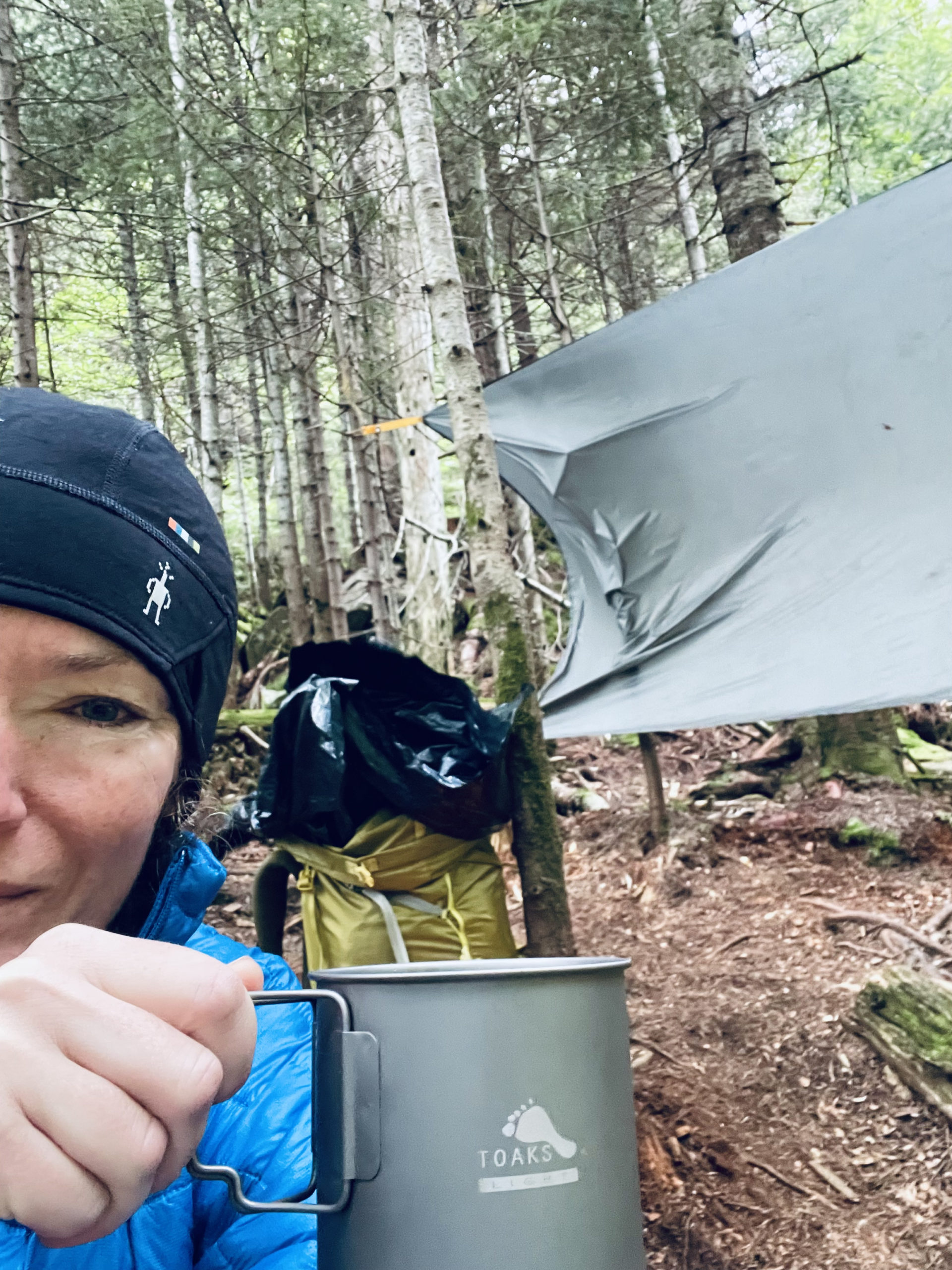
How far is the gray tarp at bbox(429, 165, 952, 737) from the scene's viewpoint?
3.41 m

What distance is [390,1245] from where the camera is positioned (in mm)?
728

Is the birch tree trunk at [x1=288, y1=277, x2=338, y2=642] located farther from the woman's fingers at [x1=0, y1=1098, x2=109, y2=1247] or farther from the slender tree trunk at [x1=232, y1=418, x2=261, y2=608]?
the woman's fingers at [x1=0, y1=1098, x2=109, y2=1247]

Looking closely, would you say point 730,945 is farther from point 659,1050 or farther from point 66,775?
point 66,775

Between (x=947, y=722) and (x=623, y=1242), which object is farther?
(x=947, y=722)

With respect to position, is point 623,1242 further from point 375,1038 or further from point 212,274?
point 212,274

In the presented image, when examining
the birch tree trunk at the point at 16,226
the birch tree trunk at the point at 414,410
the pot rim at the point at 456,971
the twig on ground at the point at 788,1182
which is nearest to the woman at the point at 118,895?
the pot rim at the point at 456,971

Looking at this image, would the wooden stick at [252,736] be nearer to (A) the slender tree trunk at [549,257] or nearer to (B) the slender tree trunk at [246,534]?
(A) the slender tree trunk at [549,257]

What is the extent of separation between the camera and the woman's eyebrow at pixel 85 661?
32.2 inches

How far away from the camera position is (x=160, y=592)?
0.94 m

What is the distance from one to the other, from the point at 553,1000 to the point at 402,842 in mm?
1985

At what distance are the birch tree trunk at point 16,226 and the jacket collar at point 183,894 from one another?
169 inches

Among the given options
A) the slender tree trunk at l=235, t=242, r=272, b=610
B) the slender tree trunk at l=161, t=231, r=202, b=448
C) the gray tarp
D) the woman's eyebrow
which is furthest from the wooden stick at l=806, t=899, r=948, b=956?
the slender tree trunk at l=161, t=231, r=202, b=448

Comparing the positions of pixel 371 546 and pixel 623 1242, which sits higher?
pixel 371 546

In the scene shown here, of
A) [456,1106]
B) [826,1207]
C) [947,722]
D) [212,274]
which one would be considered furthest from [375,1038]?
[212,274]
